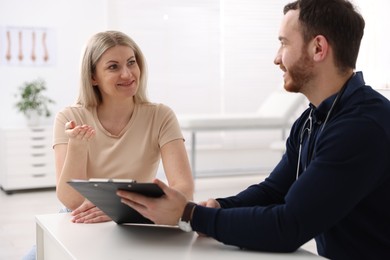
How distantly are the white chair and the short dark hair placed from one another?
3.48 meters

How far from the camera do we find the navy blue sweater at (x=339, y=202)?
104cm

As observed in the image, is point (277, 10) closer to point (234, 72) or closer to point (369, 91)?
point (234, 72)

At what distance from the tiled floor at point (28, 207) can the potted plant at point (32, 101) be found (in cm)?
70

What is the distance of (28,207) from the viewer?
4191mm

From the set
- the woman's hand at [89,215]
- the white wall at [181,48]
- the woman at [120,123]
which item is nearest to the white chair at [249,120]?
Answer: the white wall at [181,48]

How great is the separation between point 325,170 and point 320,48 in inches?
11.9

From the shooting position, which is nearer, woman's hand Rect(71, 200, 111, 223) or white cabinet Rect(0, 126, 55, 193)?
woman's hand Rect(71, 200, 111, 223)

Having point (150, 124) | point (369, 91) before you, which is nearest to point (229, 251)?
point (369, 91)

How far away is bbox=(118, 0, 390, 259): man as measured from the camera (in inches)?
41.3

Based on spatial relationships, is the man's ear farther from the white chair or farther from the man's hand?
the white chair

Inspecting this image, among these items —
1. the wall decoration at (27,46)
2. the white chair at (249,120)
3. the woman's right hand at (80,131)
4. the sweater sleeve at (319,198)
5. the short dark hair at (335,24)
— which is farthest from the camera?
the wall decoration at (27,46)

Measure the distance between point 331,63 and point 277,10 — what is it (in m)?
5.12

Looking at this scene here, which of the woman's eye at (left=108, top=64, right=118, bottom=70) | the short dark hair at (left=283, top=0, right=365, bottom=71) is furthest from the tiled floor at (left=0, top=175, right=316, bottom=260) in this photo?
the short dark hair at (left=283, top=0, right=365, bottom=71)

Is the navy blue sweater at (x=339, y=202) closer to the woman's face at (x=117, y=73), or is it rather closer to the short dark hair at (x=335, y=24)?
the short dark hair at (x=335, y=24)
